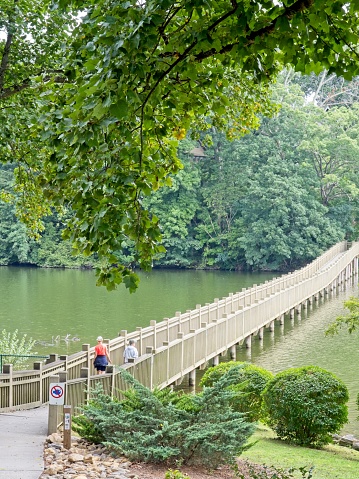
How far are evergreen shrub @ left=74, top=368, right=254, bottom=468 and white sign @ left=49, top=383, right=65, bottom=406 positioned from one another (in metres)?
0.40

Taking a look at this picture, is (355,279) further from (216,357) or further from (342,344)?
(216,357)

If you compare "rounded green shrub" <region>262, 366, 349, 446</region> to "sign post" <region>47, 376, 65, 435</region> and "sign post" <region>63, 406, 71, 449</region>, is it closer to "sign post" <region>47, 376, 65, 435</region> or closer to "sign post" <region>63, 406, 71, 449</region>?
"sign post" <region>47, 376, 65, 435</region>

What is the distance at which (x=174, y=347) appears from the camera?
17.9 m

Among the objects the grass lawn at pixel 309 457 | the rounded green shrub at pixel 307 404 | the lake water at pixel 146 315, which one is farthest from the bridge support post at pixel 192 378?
the rounded green shrub at pixel 307 404

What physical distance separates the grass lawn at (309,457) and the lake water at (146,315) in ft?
11.3

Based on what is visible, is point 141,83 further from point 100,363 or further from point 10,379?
point 100,363

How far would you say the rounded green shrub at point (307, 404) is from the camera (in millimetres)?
12758

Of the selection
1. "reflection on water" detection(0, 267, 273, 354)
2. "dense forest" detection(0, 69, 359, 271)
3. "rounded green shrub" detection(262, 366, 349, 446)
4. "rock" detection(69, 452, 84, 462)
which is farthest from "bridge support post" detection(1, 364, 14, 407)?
"dense forest" detection(0, 69, 359, 271)

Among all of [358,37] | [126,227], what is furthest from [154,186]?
[358,37]

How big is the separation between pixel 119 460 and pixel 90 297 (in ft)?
110

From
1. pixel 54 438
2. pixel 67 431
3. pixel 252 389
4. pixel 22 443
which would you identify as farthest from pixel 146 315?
pixel 67 431

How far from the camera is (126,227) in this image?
18.1 ft

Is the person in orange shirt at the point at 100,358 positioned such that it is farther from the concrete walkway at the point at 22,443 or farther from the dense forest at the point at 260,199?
the dense forest at the point at 260,199

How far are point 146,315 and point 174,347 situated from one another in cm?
1714
